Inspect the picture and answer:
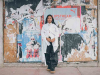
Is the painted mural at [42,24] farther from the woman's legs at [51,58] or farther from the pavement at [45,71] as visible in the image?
the woman's legs at [51,58]

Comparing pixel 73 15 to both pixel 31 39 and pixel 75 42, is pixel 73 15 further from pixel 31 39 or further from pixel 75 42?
pixel 31 39

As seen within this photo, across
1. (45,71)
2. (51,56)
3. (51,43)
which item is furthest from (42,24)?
(45,71)

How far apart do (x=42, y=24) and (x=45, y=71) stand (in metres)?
1.77

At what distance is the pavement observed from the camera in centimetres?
468

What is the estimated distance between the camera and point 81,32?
5426 mm

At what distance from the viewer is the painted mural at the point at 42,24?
17.7ft

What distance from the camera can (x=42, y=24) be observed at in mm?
5414

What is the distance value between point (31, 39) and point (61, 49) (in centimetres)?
122

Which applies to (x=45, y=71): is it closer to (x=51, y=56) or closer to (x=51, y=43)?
(x=51, y=56)

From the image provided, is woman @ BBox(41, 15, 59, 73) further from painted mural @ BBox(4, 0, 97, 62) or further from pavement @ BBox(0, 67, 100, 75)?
painted mural @ BBox(4, 0, 97, 62)

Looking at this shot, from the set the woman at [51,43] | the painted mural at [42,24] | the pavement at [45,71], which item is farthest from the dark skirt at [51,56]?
the painted mural at [42,24]

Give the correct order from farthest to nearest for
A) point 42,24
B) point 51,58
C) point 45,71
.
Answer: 1. point 42,24
2. point 45,71
3. point 51,58

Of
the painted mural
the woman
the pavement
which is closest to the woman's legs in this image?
the woman

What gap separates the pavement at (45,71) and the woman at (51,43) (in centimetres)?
36
